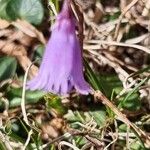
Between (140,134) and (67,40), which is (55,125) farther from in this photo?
(67,40)

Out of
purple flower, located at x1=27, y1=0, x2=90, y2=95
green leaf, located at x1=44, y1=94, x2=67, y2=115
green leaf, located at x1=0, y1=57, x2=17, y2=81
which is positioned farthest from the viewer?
green leaf, located at x1=0, y1=57, x2=17, y2=81

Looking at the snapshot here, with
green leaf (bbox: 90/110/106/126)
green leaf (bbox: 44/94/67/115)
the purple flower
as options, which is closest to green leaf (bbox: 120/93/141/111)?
green leaf (bbox: 90/110/106/126)

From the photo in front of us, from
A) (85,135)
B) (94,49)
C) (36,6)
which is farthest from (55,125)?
(36,6)

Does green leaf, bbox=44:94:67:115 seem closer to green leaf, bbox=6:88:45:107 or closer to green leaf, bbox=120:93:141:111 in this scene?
green leaf, bbox=6:88:45:107

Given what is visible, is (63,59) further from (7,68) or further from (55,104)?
(7,68)

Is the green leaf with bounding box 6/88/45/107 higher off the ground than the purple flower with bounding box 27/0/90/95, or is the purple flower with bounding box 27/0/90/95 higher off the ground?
the purple flower with bounding box 27/0/90/95

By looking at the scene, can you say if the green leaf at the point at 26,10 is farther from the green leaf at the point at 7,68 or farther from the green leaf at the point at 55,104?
the green leaf at the point at 55,104

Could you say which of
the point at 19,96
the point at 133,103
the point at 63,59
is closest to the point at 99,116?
the point at 133,103

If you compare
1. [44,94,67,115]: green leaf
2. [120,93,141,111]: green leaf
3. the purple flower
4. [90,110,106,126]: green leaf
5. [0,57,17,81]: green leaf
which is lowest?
[120,93,141,111]: green leaf

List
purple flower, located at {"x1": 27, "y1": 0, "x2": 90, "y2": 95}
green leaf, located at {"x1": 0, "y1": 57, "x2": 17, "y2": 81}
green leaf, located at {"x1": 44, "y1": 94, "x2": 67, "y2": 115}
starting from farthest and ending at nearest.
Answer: green leaf, located at {"x1": 0, "y1": 57, "x2": 17, "y2": 81} → green leaf, located at {"x1": 44, "y1": 94, "x2": 67, "y2": 115} → purple flower, located at {"x1": 27, "y1": 0, "x2": 90, "y2": 95}
